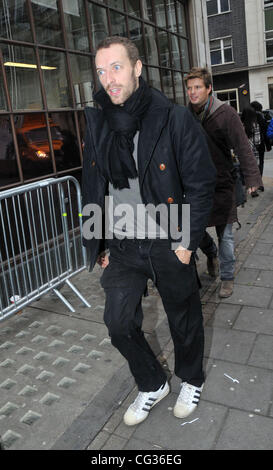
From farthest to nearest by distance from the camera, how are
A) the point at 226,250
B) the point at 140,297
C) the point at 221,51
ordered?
the point at 221,51
the point at 226,250
the point at 140,297

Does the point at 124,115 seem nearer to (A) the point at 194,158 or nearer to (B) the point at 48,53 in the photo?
(A) the point at 194,158

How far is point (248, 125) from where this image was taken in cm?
787

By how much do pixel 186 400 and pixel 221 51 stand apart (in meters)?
33.5

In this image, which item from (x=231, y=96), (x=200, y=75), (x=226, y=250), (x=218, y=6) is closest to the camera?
(x=200, y=75)

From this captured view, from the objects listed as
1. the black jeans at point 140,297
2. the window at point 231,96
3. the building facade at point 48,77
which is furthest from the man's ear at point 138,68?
the window at point 231,96

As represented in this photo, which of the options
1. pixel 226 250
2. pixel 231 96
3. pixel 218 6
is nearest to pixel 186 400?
pixel 226 250

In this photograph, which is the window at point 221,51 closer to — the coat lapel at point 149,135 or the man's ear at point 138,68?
the man's ear at point 138,68

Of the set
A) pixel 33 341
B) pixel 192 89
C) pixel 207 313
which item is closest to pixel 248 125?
pixel 192 89

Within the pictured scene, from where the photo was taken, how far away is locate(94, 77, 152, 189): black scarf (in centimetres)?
216

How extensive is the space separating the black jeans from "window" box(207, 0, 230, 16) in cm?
3335

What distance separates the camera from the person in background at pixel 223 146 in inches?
149

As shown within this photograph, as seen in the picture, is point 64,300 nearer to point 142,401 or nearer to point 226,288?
point 226,288

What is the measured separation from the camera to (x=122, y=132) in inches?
86.7

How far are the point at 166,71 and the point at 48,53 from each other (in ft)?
14.3
